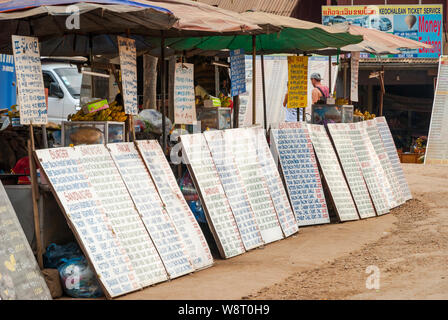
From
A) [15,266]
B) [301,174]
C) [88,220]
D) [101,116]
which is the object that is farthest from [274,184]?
[15,266]

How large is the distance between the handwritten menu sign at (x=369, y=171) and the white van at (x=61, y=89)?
265 inches

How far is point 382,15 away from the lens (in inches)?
804

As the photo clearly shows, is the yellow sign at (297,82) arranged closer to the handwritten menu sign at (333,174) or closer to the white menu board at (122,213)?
the handwritten menu sign at (333,174)

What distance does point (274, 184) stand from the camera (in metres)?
9.03

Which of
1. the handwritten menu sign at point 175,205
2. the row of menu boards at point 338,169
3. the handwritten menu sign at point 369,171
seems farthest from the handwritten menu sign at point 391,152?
the handwritten menu sign at point 175,205

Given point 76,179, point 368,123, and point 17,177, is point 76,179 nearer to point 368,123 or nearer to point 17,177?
point 17,177

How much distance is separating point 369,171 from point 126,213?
538 cm

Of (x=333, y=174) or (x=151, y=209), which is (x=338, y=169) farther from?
(x=151, y=209)

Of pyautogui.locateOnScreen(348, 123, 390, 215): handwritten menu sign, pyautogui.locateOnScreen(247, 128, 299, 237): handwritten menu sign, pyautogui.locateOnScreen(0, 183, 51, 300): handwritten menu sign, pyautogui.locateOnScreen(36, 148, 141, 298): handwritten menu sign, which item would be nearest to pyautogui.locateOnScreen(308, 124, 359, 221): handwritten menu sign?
pyautogui.locateOnScreen(348, 123, 390, 215): handwritten menu sign

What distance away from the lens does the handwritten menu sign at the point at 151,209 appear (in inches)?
264

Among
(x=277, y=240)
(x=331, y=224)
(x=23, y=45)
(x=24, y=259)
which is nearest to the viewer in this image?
(x=24, y=259)

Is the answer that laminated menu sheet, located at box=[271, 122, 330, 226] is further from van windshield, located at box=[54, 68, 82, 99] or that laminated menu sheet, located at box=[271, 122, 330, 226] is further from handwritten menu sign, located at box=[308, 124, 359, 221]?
van windshield, located at box=[54, 68, 82, 99]
